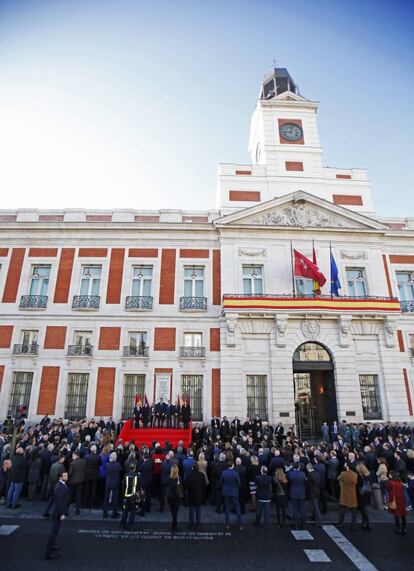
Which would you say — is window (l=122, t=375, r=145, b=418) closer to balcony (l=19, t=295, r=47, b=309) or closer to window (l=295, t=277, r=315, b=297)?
balcony (l=19, t=295, r=47, b=309)

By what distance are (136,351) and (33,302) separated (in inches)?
249

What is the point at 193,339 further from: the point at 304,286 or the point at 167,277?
the point at 304,286

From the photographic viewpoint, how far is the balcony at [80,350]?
18.5 meters

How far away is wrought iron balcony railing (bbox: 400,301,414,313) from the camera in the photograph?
20250 millimetres

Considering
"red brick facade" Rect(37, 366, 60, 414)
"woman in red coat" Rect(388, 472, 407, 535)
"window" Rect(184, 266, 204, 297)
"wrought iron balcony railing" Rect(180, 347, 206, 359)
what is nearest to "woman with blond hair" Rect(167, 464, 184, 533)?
"woman in red coat" Rect(388, 472, 407, 535)

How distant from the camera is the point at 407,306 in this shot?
66.9ft

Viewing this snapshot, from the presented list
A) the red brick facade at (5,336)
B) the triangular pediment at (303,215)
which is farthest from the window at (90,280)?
the triangular pediment at (303,215)

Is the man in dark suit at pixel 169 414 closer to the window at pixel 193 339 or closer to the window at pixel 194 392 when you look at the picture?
the window at pixel 194 392

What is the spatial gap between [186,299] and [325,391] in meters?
9.05

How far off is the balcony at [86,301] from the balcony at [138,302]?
1.63 m

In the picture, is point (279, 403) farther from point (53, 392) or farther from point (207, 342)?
point (53, 392)

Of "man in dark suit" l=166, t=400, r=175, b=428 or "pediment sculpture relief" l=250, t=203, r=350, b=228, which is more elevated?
"pediment sculpture relief" l=250, t=203, r=350, b=228

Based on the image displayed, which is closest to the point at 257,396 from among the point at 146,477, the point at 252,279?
the point at 252,279

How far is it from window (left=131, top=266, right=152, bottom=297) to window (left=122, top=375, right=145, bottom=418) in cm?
455
